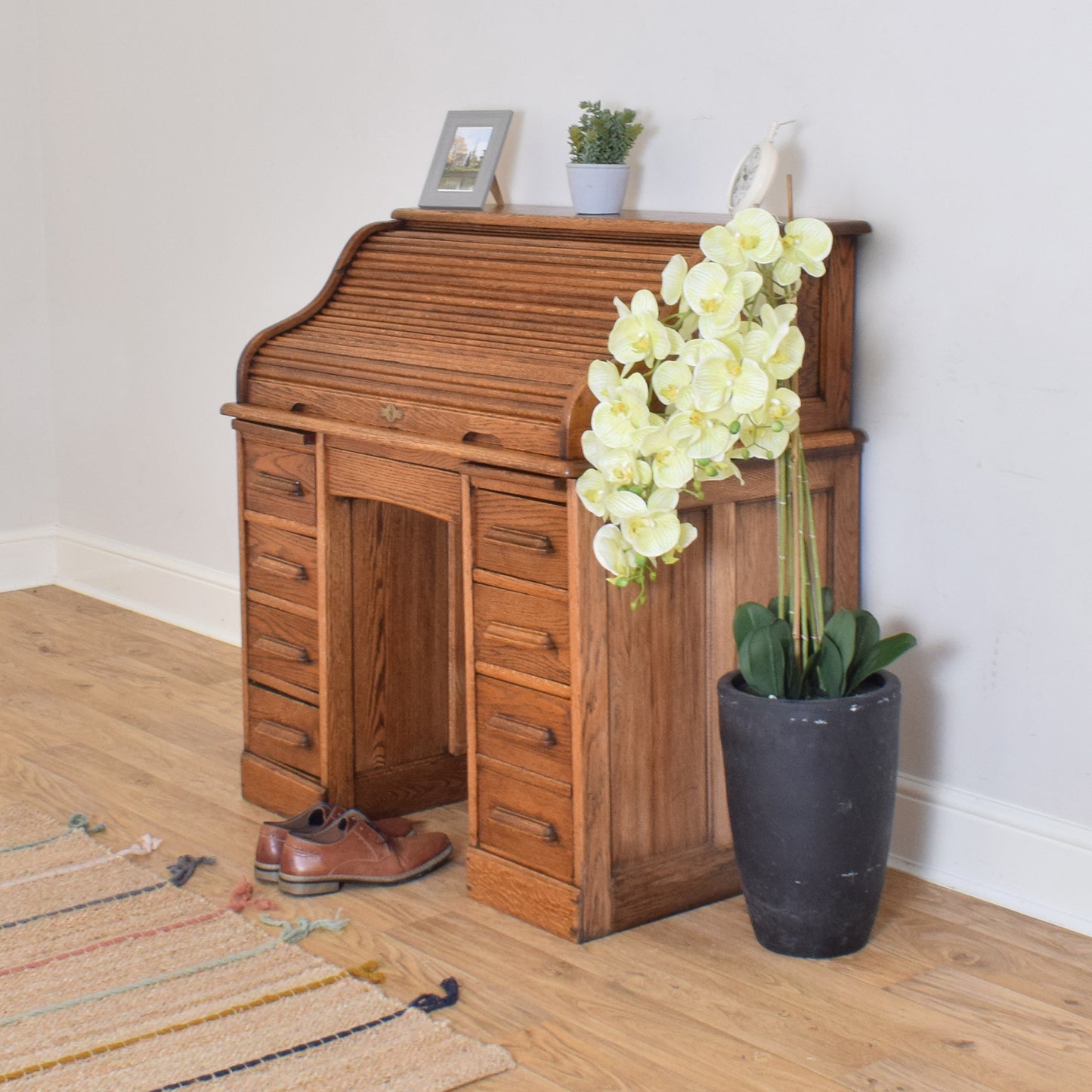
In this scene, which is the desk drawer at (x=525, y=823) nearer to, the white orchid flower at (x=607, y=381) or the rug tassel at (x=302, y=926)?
the rug tassel at (x=302, y=926)

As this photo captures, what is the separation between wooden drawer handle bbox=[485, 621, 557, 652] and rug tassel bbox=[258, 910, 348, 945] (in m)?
0.50

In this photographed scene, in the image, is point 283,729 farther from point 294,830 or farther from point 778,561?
point 778,561

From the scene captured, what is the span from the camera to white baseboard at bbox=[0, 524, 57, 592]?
462cm

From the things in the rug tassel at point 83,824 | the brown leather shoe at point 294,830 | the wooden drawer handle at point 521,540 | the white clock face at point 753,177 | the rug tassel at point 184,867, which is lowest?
the rug tassel at point 184,867

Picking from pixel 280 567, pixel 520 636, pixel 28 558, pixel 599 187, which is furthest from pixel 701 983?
pixel 28 558

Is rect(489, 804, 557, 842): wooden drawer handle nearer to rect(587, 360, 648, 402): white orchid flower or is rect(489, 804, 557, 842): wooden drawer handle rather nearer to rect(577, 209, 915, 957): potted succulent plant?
rect(577, 209, 915, 957): potted succulent plant

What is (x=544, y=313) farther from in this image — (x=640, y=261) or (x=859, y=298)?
(x=859, y=298)

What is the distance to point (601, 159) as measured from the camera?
2.69m

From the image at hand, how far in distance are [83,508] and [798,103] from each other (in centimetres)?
283

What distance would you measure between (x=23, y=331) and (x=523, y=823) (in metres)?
2.95

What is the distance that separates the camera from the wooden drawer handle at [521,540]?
7.34 ft

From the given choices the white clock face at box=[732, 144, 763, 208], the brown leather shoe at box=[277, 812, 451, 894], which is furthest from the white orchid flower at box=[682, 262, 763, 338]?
the brown leather shoe at box=[277, 812, 451, 894]

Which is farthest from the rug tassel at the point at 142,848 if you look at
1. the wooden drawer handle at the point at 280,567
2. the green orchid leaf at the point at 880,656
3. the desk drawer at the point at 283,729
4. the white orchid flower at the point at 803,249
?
the white orchid flower at the point at 803,249

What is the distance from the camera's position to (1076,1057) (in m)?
1.94
